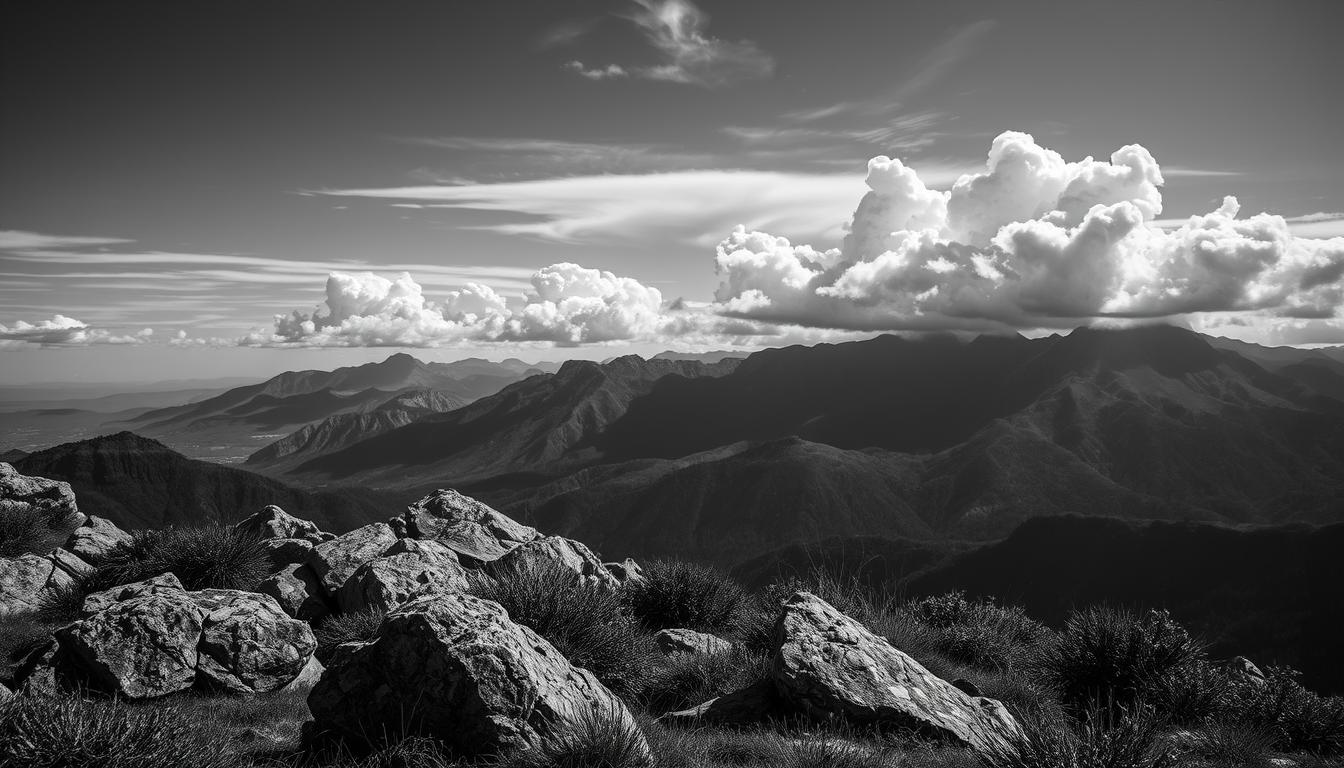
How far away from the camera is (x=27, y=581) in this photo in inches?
651

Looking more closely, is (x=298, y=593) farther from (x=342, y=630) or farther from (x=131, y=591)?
(x=131, y=591)

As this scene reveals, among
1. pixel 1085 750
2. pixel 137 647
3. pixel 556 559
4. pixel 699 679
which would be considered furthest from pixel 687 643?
pixel 137 647

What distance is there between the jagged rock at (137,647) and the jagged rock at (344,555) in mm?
5308

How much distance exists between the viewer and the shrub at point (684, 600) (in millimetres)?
16344

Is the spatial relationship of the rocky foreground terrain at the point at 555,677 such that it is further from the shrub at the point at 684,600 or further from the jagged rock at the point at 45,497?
the jagged rock at the point at 45,497

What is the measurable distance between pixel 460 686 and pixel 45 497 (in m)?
30.6

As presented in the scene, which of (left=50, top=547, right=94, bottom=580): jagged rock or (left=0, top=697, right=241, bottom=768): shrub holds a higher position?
(left=0, top=697, right=241, bottom=768): shrub

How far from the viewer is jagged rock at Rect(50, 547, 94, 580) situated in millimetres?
17297

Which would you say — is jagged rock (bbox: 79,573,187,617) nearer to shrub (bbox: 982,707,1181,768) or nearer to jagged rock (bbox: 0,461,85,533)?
shrub (bbox: 982,707,1181,768)

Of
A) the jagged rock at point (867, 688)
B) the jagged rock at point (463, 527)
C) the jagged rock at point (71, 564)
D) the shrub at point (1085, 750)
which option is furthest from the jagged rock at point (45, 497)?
the shrub at point (1085, 750)

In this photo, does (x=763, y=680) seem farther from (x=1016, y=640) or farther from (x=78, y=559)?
(x=78, y=559)

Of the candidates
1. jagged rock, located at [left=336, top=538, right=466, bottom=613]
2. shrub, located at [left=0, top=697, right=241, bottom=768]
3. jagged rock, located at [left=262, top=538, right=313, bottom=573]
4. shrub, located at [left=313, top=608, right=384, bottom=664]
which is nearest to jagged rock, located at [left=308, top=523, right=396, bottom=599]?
jagged rock, located at [left=336, top=538, right=466, bottom=613]

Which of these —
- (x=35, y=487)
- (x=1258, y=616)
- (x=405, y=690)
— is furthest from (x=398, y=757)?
(x=1258, y=616)

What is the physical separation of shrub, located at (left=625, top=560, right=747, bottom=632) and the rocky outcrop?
737cm
